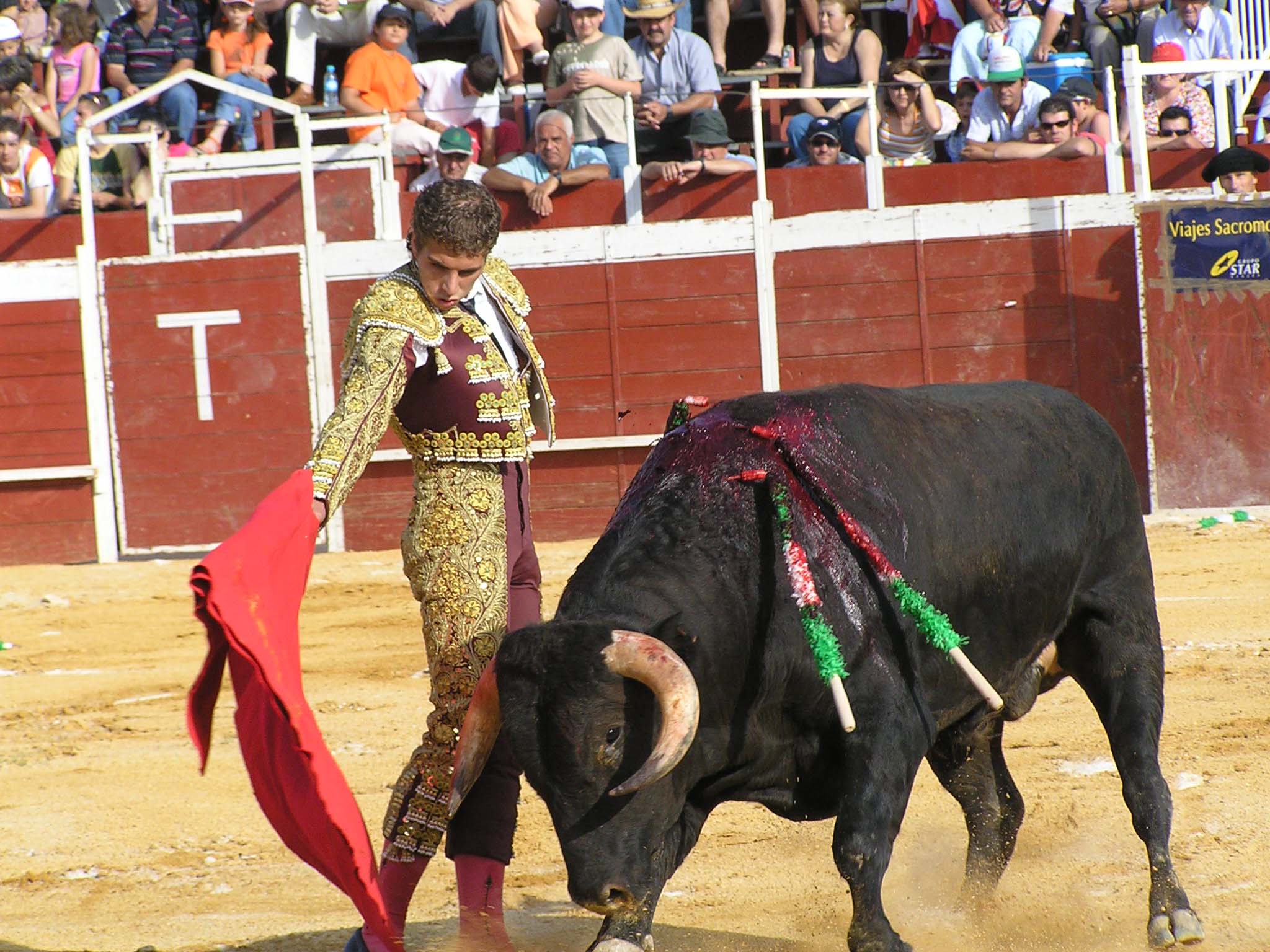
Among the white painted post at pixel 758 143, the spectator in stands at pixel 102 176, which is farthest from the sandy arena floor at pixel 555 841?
the spectator in stands at pixel 102 176

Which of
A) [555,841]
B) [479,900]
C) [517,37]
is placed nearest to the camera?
[479,900]

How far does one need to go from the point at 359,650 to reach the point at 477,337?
377 centimetres

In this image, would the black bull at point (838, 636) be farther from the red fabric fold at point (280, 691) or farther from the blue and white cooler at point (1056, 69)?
the blue and white cooler at point (1056, 69)

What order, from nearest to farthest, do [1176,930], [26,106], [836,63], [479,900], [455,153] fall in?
[479,900] → [1176,930] → [455,153] → [836,63] → [26,106]

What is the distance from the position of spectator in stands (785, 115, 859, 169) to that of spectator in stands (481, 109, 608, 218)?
3.73 feet

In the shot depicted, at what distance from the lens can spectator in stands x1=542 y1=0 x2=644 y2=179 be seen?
9016 mm

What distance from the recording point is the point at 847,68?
955cm

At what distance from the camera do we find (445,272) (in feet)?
Answer: 9.25

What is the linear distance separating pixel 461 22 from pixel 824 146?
252cm

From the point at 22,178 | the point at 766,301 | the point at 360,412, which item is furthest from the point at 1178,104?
the point at 360,412

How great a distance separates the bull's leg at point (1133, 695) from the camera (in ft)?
10.7

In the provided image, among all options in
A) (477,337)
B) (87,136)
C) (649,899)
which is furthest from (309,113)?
(649,899)

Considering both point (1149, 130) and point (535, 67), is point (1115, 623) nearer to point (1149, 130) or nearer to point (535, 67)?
point (1149, 130)

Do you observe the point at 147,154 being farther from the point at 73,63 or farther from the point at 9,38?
the point at 9,38
